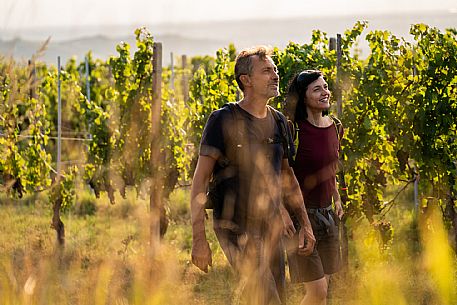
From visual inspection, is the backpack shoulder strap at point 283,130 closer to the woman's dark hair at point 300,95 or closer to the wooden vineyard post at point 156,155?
the woman's dark hair at point 300,95

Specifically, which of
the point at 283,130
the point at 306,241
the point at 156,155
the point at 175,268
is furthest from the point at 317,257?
the point at 156,155

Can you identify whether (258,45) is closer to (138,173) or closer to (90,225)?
(138,173)

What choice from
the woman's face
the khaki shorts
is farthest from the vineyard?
the woman's face

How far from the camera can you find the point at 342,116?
690 cm

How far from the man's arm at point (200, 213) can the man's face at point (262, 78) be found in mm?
391

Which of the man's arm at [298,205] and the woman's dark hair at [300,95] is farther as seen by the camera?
the woman's dark hair at [300,95]

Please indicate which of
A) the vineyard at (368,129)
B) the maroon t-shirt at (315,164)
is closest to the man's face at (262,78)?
the maroon t-shirt at (315,164)

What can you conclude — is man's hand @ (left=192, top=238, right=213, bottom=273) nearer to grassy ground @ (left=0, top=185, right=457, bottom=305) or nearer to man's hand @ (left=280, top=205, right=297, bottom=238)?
man's hand @ (left=280, top=205, right=297, bottom=238)

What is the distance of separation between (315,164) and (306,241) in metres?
0.40

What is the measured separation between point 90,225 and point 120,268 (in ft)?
10.3

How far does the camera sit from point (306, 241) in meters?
4.09

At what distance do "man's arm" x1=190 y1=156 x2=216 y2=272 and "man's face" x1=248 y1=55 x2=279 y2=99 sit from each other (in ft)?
1.28

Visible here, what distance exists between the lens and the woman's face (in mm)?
4266

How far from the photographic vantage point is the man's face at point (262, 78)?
369 centimetres
